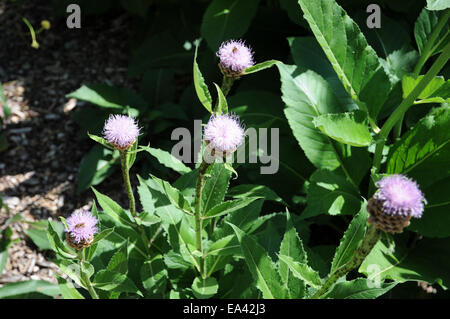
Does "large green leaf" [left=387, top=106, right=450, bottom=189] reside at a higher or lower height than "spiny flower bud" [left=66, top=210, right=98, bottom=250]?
higher

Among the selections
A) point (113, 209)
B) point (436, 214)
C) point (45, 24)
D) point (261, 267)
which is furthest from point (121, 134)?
point (45, 24)

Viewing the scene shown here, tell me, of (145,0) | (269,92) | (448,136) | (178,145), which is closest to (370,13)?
(269,92)

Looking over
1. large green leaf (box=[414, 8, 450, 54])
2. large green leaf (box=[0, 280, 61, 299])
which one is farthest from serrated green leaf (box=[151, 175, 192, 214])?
large green leaf (box=[414, 8, 450, 54])

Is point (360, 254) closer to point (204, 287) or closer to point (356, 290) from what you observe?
A: point (356, 290)

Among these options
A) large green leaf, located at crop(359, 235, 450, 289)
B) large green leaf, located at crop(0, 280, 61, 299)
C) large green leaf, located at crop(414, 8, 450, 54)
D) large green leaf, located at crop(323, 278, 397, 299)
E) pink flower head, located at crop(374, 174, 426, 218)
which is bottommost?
large green leaf, located at crop(0, 280, 61, 299)

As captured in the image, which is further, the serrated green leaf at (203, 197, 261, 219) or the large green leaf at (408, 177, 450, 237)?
the large green leaf at (408, 177, 450, 237)

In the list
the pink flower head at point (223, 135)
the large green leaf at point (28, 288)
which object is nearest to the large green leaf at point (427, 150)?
the pink flower head at point (223, 135)

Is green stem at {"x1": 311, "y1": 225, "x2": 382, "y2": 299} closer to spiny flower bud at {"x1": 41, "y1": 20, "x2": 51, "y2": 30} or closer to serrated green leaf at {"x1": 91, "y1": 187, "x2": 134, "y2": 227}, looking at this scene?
serrated green leaf at {"x1": 91, "y1": 187, "x2": 134, "y2": 227}
